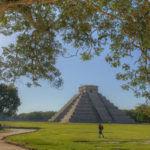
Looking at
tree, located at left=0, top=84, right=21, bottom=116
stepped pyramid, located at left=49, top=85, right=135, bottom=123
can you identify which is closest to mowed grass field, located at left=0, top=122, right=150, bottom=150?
tree, located at left=0, top=84, right=21, bottom=116

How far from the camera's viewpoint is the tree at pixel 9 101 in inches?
1940

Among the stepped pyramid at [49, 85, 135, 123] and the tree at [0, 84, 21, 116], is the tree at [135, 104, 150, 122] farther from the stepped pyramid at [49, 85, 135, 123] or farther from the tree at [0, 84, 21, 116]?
the stepped pyramid at [49, 85, 135, 123]

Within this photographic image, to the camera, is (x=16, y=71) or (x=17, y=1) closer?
(x=17, y=1)

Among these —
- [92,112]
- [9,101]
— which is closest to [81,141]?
[9,101]

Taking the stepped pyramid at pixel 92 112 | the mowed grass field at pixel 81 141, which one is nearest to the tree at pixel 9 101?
the stepped pyramid at pixel 92 112

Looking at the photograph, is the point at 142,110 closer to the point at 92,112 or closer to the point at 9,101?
the point at 9,101

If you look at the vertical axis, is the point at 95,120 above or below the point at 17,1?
below

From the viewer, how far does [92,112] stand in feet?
263

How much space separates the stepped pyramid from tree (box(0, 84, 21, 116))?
24.3m

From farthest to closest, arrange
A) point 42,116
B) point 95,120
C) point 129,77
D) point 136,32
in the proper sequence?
point 42,116
point 95,120
point 129,77
point 136,32

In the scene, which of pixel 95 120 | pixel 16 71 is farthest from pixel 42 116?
pixel 16 71

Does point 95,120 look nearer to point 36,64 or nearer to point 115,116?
point 115,116

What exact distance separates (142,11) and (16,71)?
26.8 feet

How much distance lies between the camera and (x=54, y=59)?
13.6 metres
